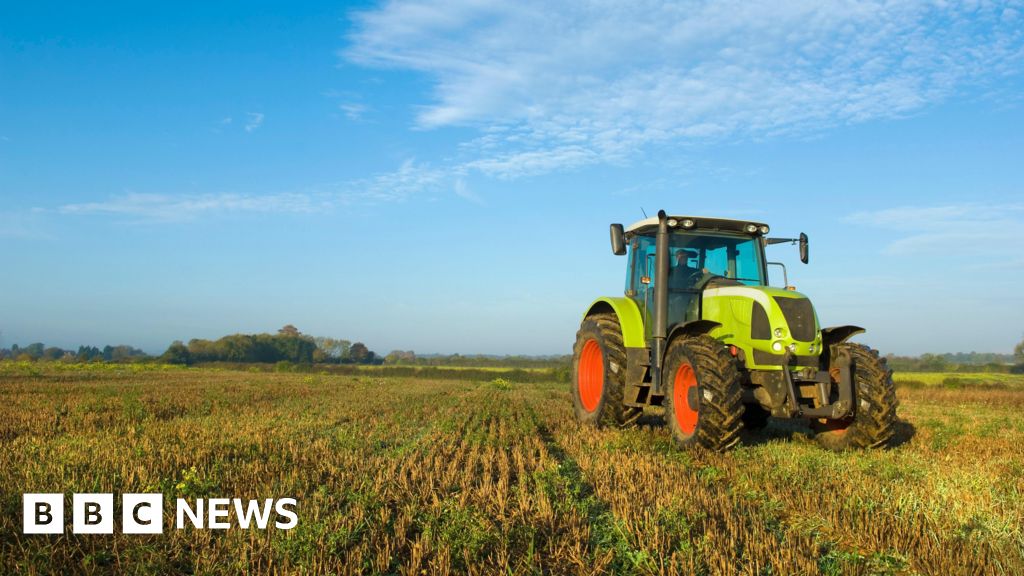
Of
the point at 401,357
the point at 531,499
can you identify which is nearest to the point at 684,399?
the point at 531,499

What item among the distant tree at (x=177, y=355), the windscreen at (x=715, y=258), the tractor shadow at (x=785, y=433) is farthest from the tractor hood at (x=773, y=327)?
the distant tree at (x=177, y=355)

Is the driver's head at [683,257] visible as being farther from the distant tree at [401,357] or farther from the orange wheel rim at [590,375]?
the distant tree at [401,357]

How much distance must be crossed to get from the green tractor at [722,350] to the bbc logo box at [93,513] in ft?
16.2

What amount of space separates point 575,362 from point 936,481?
5637 millimetres

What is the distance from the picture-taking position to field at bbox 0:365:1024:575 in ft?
11.7

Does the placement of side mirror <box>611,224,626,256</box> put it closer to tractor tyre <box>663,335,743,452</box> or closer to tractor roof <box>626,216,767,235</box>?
tractor roof <box>626,216,767,235</box>

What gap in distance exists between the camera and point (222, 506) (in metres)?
4.57

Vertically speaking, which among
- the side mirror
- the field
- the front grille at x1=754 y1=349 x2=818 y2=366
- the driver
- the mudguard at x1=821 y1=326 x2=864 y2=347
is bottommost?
the field

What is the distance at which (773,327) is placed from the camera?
734 cm

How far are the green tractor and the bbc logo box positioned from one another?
4.95 m

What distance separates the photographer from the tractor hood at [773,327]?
733 cm

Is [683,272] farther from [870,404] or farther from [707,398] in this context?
[870,404]

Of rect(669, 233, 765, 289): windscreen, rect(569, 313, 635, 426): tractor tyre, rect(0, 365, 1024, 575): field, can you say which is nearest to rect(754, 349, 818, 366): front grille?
rect(0, 365, 1024, 575): field

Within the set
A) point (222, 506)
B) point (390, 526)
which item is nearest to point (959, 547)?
point (390, 526)
